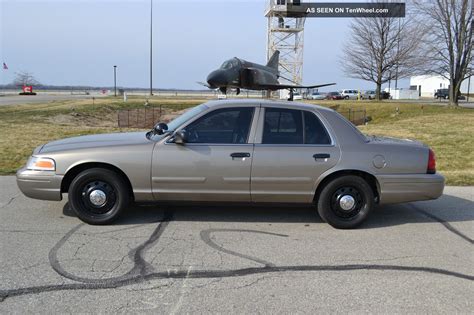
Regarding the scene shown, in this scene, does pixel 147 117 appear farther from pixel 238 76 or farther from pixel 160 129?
pixel 160 129

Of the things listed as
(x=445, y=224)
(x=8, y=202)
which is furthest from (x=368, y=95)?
(x=8, y=202)

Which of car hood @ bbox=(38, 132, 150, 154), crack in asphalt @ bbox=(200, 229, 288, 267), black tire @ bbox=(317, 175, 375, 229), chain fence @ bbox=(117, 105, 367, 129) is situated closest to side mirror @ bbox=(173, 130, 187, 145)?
car hood @ bbox=(38, 132, 150, 154)

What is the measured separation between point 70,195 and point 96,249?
103 centimetres

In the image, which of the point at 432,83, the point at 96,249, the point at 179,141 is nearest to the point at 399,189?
the point at 179,141

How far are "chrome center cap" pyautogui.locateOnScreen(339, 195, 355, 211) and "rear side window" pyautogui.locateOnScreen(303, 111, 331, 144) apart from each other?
28.5 inches

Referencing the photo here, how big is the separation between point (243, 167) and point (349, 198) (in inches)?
54.6

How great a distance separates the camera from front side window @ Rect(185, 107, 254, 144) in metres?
5.21

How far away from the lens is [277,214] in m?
5.78

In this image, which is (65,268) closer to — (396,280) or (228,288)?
(228,288)

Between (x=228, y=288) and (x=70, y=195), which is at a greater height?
(x=70, y=195)

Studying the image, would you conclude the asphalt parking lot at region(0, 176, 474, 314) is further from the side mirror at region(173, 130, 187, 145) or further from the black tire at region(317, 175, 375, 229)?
the side mirror at region(173, 130, 187, 145)

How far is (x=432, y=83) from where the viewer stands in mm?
84688

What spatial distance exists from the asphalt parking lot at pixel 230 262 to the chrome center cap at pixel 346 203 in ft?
1.06

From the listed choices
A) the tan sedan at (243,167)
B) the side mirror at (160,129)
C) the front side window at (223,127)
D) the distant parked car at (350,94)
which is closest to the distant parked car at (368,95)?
the distant parked car at (350,94)
